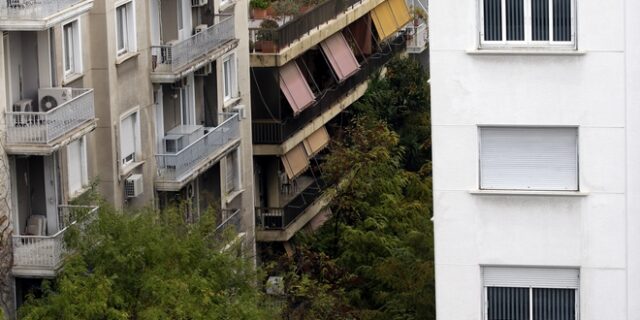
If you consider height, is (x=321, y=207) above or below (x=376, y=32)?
below

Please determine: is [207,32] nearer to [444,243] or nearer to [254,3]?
[254,3]

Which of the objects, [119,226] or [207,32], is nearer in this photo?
[119,226]

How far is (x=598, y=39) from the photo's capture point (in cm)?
2872

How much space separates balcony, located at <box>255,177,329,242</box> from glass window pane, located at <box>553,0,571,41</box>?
27073 millimetres

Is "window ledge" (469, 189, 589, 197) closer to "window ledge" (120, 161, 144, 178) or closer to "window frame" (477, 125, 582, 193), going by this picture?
"window frame" (477, 125, 582, 193)

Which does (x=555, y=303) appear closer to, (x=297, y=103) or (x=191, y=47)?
(x=191, y=47)

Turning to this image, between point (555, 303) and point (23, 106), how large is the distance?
47.6 ft

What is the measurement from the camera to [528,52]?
28.9 m

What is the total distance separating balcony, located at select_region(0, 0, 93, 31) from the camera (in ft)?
127

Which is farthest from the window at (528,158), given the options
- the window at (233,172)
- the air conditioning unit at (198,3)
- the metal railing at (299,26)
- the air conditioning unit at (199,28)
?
the metal railing at (299,26)

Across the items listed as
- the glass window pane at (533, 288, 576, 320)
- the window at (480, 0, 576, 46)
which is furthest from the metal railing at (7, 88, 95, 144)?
the glass window pane at (533, 288, 576, 320)

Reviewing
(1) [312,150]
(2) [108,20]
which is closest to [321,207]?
(1) [312,150]

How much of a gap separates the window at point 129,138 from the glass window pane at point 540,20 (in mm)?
17896

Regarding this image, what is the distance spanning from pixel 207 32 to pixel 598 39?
2302 centimetres
